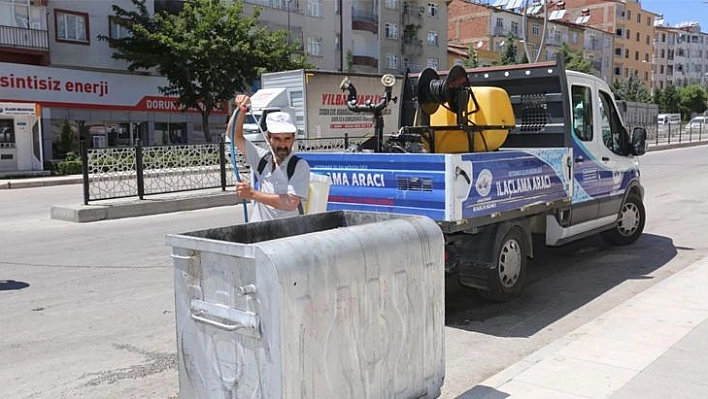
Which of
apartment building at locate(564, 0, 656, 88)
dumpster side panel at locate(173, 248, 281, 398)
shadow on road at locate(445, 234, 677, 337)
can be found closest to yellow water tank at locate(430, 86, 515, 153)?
shadow on road at locate(445, 234, 677, 337)

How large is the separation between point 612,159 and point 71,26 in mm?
30495

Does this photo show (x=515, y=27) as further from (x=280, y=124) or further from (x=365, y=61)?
(x=280, y=124)

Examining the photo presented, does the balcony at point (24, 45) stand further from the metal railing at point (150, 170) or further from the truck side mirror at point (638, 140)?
the truck side mirror at point (638, 140)

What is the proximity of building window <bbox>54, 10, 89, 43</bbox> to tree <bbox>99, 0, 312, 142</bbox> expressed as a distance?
3.07 feet

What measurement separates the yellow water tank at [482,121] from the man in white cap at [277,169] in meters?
3.04

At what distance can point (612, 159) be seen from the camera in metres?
8.53

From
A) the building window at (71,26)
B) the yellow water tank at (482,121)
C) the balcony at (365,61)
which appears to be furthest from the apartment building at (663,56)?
the yellow water tank at (482,121)

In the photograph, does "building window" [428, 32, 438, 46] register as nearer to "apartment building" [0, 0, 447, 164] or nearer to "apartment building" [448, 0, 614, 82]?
"apartment building" [448, 0, 614, 82]

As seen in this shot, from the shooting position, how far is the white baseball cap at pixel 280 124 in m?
4.37

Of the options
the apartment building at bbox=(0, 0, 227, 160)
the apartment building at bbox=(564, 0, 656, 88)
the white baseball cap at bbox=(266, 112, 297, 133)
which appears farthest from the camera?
the apartment building at bbox=(564, 0, 656, 88)

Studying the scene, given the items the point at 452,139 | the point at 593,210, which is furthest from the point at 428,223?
the point at 593,210

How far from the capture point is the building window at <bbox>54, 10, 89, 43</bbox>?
31.8m

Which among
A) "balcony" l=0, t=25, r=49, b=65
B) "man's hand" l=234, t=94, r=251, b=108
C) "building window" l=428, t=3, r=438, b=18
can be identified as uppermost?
"building window" l=428, t=3, r=438, b=18

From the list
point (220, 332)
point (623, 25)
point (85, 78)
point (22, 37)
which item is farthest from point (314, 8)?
point (623, 25)
